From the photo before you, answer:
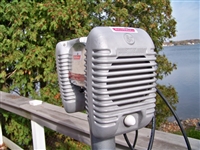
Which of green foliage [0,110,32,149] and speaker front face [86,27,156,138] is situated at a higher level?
speaker front face [86,27,156,138]

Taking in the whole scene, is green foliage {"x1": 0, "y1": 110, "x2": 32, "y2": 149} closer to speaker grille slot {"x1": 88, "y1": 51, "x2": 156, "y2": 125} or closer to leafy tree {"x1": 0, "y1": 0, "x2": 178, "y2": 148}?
leafy tree {"x1": 0, "y1": 0, "x2": 178, "y2": 148}

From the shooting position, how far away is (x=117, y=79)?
625 mm

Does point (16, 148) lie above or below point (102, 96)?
below

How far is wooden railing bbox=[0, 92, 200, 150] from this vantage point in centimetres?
99

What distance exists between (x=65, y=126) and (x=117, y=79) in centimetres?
83

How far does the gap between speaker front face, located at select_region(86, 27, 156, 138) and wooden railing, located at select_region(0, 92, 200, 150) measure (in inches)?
14.4

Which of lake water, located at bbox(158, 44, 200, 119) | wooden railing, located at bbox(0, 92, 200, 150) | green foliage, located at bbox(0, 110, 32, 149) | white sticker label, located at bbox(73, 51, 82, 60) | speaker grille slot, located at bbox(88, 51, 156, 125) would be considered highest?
white sticker label, located at bbox(73, 51, 82, 60)

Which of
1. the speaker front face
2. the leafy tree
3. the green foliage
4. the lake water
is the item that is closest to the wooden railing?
the speaker front face

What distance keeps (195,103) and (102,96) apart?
987cm

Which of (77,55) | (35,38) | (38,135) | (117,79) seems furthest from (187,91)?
(117,79)

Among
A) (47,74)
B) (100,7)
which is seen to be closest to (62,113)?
(47,74)

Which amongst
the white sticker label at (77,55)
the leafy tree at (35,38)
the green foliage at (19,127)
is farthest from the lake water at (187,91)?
the white sticker label at (77,55)

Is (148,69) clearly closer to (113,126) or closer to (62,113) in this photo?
(113,126)

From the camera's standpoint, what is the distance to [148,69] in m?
0.68
